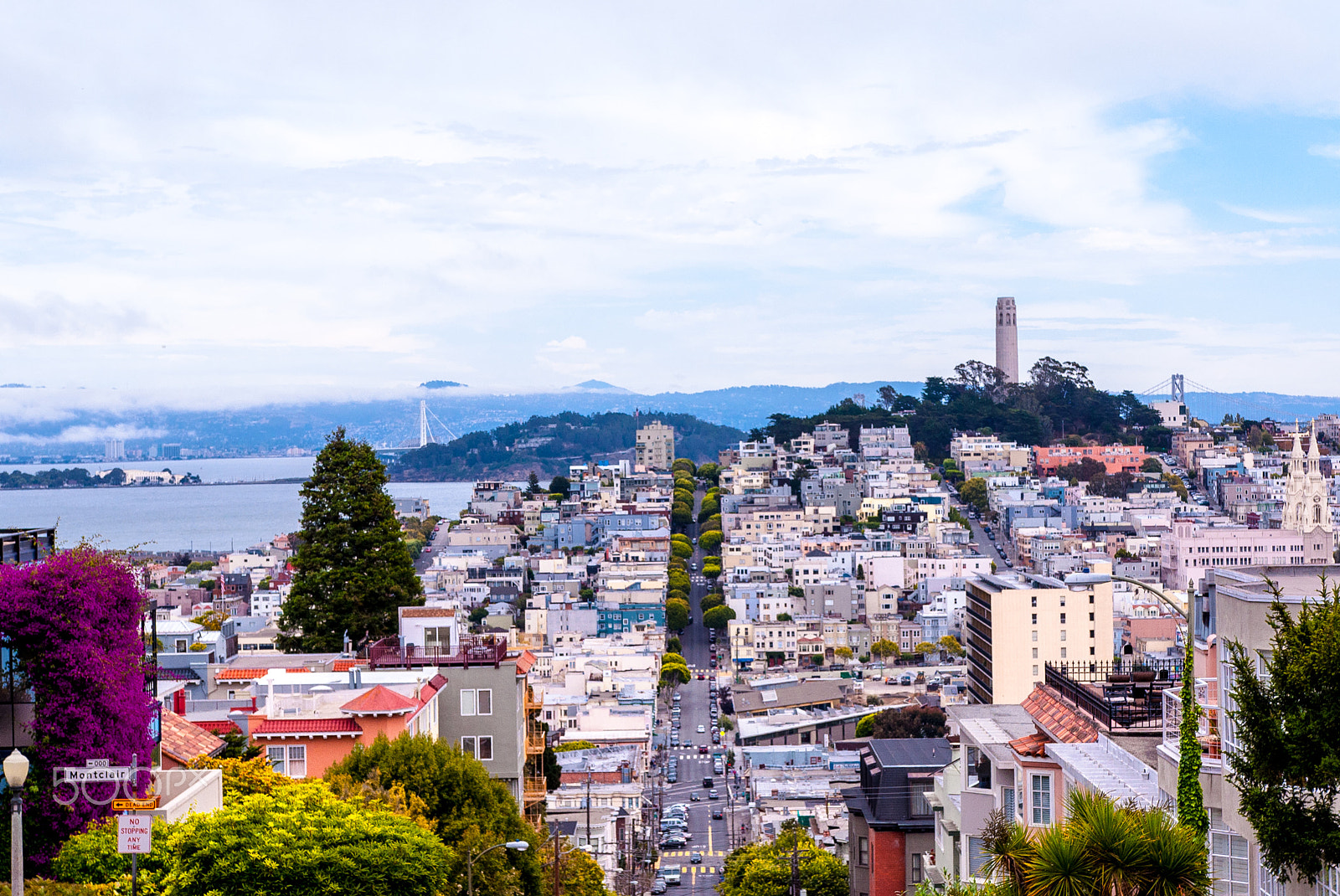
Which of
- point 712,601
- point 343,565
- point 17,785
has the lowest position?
point 712,601

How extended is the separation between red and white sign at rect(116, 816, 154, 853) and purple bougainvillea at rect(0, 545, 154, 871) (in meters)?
2.20

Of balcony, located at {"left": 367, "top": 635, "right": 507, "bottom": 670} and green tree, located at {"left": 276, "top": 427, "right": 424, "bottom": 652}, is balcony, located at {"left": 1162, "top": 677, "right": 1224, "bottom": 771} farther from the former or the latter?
green tree, located at {"left": 276, "top": 427, "right": 424, "bottom": 652}

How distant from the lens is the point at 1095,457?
150 m

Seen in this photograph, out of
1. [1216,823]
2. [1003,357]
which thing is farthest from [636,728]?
[1003,357]

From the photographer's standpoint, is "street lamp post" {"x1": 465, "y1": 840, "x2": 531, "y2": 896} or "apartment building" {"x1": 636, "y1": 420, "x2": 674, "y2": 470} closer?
"street lamp post" {"x1": 465, "y1": 840, "x2": 531, "y2": 896}

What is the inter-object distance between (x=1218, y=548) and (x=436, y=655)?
91.9 meters

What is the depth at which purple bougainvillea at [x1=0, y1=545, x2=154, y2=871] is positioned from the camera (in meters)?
13.0

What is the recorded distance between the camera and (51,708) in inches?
515

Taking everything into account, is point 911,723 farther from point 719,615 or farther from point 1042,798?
point 1042,798

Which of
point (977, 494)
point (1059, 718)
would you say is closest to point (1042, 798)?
point (1059, 718)

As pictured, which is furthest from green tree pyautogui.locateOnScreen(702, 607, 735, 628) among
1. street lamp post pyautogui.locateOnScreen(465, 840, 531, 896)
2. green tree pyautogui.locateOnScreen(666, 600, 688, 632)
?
street lamp post pyautogui.locateOnScreen(465, 840, 531, 896)

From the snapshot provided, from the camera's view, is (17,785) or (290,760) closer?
(17,785)

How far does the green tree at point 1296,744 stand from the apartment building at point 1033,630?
5515 cm

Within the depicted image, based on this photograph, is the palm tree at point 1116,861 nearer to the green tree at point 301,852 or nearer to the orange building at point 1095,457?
the green tree at point 301,852
